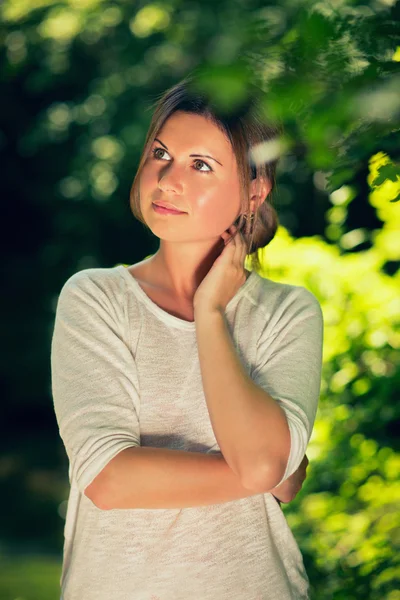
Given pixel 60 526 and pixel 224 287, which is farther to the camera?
pixel 60 526

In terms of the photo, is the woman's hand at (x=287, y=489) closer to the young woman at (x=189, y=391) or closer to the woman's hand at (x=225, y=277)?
the young woman at (x=189, y=391)

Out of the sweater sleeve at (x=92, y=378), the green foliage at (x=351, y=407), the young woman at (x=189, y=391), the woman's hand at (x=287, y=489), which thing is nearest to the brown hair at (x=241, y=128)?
the young woman at (x=189, y=391)

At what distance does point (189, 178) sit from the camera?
1.74 metres

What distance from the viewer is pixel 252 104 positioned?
181 cm


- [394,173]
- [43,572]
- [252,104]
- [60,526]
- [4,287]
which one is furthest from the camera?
[4,287]

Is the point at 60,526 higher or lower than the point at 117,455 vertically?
lower

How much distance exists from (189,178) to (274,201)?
1.36 feet

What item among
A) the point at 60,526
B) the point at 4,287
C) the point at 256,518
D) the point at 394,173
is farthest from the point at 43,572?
the point at 394,173

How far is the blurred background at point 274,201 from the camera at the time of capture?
1142 mm

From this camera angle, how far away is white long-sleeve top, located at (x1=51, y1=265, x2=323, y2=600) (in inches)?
63.6

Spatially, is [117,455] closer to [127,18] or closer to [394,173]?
[394,173]

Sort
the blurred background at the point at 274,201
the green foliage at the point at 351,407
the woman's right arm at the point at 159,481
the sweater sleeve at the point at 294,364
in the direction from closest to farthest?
the blurred background at the point at 274,201 → the woman's right arm at the point at 159,481 → the sweater sleeve at the point at 294,364 → the green foliage at the point at 351,407

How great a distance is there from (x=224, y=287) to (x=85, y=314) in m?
0.29

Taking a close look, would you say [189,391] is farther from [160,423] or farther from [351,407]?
[351,407]
